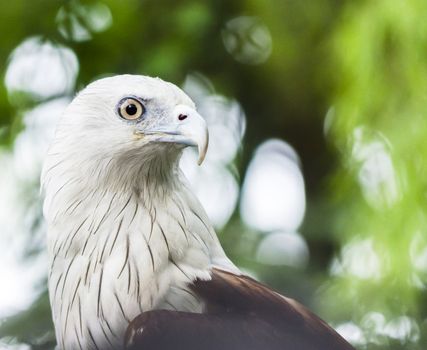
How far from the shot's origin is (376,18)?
5215mm

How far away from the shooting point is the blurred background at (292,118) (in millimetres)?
5004

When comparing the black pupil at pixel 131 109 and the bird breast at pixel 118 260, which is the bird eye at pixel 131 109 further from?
the bird breast at pixel 118 260

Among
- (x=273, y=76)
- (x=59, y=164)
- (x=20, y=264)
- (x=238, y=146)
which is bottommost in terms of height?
(x=20, y=264)

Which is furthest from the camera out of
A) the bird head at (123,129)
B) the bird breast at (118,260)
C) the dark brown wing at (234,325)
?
the bird head at (123,129)

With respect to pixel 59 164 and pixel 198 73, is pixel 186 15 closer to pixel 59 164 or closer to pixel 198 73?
pixel 198 73

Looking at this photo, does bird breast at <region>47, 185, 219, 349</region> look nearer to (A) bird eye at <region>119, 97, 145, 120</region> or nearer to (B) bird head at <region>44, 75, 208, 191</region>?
(B) bird head at <region>44, 75, 208, 191</region>

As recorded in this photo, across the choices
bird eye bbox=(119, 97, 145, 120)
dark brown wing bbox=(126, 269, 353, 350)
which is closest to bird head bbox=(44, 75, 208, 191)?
bird eye bbox=(119, 97, 145, 120)

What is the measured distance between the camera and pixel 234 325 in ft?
11.5

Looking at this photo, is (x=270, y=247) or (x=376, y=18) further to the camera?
(x=270, y=247)

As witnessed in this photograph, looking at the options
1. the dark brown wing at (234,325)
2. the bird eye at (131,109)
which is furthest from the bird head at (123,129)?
the dark brown wing at (234,325)

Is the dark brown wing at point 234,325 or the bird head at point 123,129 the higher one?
the bird head at point 123,129

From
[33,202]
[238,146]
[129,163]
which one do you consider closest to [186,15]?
[238,146]

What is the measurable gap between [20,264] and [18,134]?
2.92 feet

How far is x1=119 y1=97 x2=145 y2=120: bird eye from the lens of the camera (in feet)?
12.1
